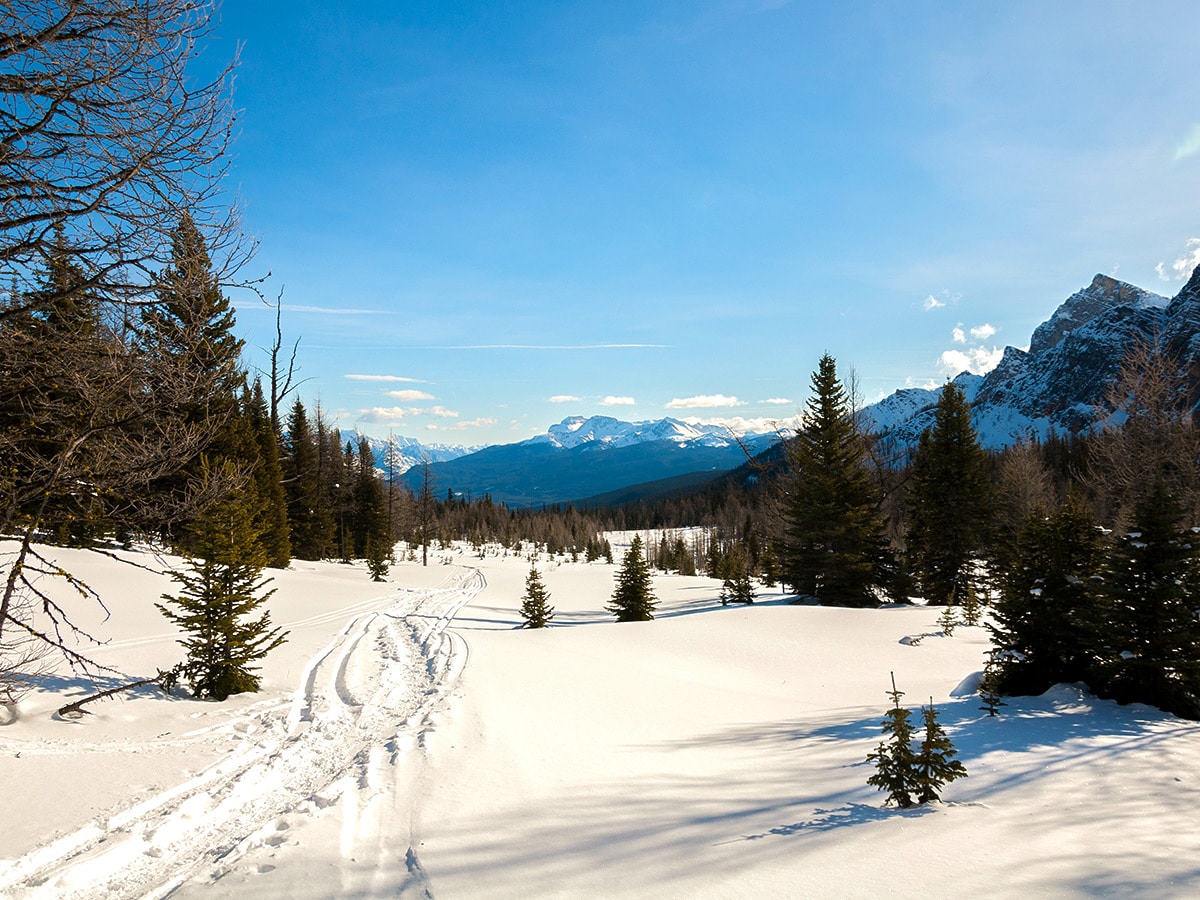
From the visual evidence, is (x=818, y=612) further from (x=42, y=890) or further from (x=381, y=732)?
(x=42, y=890)

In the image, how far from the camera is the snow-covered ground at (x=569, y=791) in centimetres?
352

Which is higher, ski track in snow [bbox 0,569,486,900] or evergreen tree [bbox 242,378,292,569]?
evergreen tree [bbox 242,378,292,569]

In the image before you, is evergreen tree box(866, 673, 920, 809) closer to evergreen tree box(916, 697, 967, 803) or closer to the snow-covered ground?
evergreen tree box(916, 697, 967, 803)

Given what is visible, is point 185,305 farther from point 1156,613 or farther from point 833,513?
point 833,513

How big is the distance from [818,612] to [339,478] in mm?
41642

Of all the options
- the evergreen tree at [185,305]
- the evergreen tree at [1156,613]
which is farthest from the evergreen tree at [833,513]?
the evergreen tree at [185,305]

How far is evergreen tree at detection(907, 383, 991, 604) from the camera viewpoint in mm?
21531

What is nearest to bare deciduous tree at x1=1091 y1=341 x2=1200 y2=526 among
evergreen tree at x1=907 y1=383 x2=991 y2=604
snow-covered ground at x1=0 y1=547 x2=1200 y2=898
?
evergreen tree at x1=907 y1=383 x2=991 y2=604

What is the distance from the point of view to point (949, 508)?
21688 mm

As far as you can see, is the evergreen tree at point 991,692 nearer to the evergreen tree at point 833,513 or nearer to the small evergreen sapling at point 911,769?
the small evergreen sapling at point 911,769

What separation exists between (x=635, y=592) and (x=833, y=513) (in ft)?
25.6

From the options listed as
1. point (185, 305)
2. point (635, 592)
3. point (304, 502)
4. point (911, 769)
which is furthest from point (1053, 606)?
point (304, 502)

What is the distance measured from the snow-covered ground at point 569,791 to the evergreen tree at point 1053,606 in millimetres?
457

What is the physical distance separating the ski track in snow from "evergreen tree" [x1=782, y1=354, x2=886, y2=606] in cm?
1488
